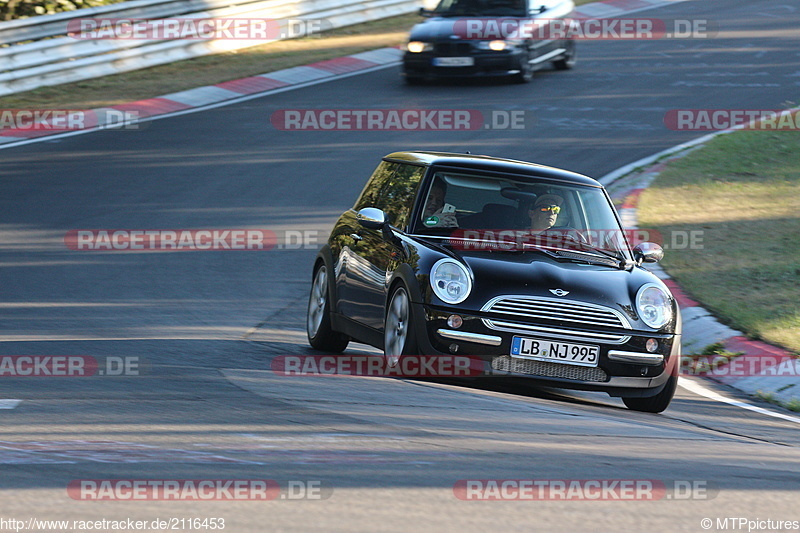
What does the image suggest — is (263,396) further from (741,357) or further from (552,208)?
(741,357)

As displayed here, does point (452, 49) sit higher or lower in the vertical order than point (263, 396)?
higher

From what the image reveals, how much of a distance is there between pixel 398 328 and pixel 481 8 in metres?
15.2

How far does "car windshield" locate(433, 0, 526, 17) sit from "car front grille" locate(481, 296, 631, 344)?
15206mm

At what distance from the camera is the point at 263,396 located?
289 inches

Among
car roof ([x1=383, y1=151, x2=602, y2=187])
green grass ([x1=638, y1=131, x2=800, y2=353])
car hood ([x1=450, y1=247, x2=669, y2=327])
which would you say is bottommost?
green grass ([x1=638, y1=131, x2=800, y2=353])

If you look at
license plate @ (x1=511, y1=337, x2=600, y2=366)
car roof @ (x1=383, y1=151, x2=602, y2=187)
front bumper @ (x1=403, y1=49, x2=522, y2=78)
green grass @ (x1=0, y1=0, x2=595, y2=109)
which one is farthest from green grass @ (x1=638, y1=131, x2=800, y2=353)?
green grass @ (x1=0, y1=0, x2=595, y2=109)

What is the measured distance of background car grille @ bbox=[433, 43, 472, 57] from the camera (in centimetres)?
2141

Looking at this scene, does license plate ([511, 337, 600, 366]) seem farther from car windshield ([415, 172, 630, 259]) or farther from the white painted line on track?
the white painted line on track

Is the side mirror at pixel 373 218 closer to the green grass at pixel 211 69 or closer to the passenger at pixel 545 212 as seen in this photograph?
the passenger at pixel 545 212

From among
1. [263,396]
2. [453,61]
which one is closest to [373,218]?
[263,396]

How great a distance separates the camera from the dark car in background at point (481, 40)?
845 inches

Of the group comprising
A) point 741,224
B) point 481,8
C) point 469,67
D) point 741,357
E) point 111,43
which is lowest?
point 741,224

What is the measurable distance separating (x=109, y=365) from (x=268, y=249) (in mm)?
5216

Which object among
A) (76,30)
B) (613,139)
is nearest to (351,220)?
(613,139)
